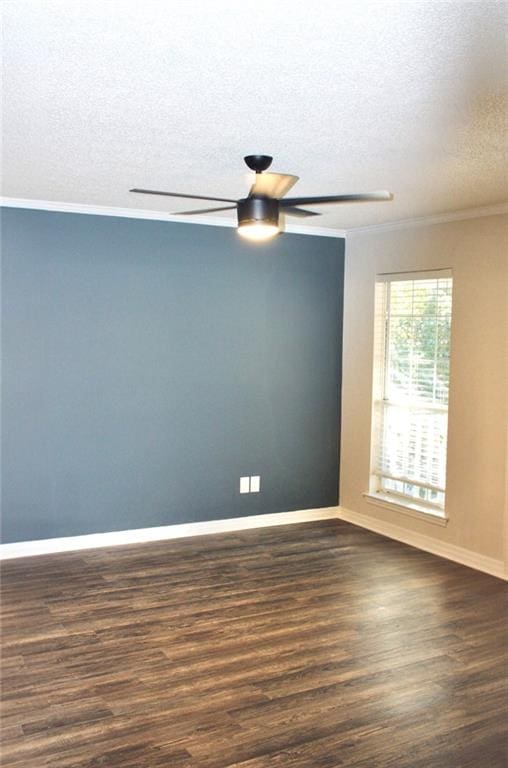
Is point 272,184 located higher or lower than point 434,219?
lower

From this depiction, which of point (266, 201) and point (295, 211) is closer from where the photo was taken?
point (266, 201)

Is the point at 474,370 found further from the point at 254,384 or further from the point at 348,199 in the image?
the point at 348,199

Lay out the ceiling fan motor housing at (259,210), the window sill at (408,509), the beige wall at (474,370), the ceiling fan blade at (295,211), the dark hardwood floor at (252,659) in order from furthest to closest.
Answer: the window sill at (408,509), the beige wall at (474,370), the ceiling fan blade at (295,211), the ceiling fan motor housing at (259,210), the dark hardwood floor at (252,659)

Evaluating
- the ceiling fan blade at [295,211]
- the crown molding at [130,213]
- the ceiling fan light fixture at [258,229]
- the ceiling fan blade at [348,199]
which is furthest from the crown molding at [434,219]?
the ceiling fan light fixture at [258,229]

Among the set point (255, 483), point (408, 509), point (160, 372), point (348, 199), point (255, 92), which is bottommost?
point (408, 509)

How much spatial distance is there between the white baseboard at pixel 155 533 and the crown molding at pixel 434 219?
91.1 inches

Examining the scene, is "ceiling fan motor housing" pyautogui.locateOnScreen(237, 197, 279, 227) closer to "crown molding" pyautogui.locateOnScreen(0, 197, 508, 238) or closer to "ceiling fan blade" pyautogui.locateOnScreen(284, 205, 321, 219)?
"ceiling fan blade" pyautogui.locateOnScreen(284, 205, 321, 219)

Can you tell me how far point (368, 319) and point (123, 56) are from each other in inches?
158

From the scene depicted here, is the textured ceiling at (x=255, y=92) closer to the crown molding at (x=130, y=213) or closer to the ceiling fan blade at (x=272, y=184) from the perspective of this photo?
the ceiling fan blade at (x=272, y=184)

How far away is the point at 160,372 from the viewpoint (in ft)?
18.8

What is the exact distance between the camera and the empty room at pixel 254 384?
8.61 feet

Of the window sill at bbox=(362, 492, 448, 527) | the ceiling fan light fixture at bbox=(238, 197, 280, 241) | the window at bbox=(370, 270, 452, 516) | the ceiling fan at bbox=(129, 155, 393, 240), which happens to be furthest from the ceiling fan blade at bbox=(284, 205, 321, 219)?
the window sill at bbox=(362, 492, 448, 527)

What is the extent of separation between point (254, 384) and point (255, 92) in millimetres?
3511

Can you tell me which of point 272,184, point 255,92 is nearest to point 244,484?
point 272,184
